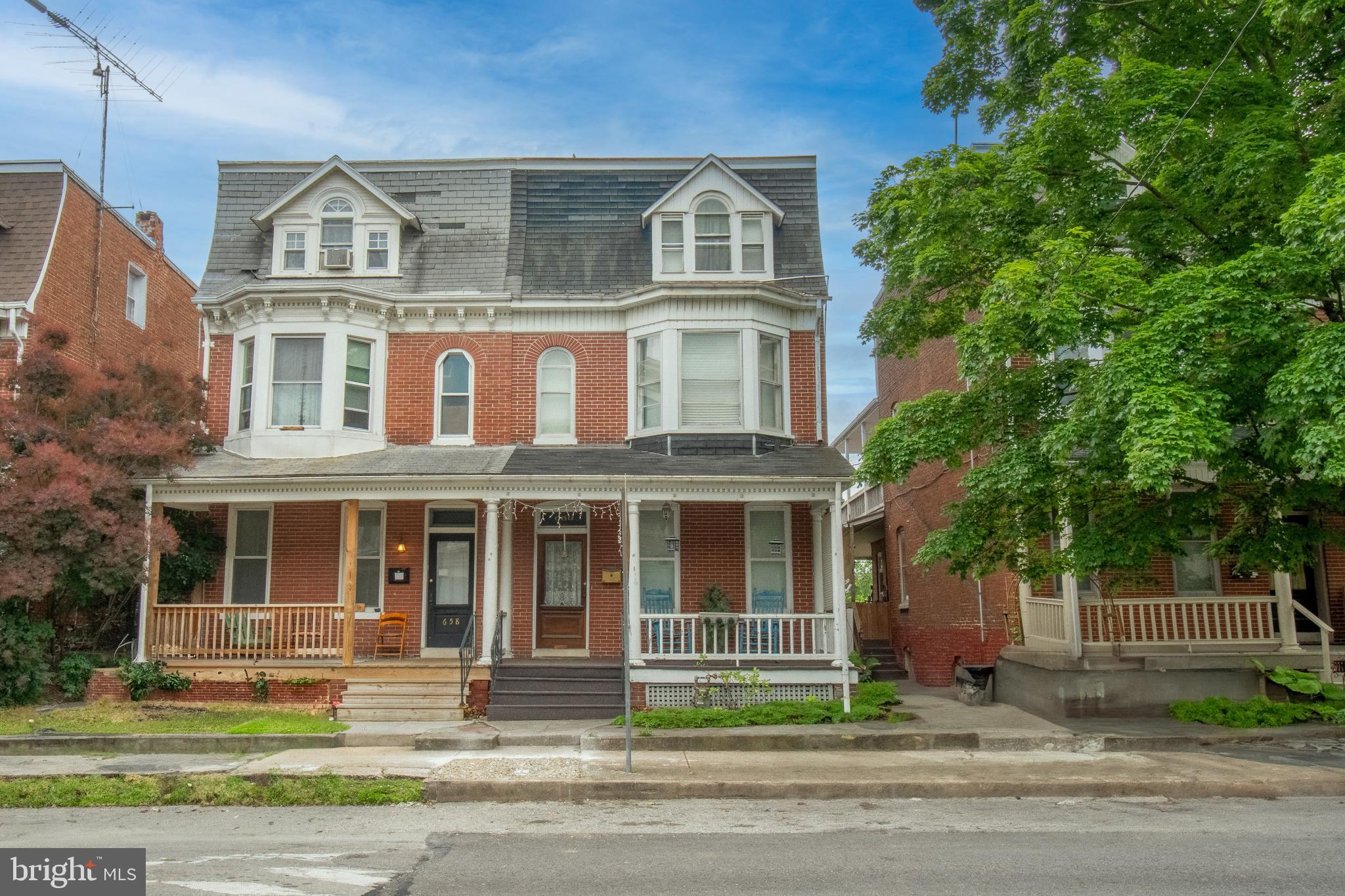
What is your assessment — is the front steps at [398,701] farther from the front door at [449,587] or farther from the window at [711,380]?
the window at [711,380]

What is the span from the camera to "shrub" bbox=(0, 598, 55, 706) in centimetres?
1379

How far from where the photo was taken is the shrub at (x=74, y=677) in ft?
47.8

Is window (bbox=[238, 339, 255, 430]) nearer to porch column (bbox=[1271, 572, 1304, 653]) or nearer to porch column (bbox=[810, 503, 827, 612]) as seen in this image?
porch column (bbox=[810, 503, 827, 612])

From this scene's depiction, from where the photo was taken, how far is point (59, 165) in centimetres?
1959

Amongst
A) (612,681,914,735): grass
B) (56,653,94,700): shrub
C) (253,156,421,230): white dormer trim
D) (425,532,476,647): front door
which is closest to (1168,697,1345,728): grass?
(612,681,914,735): grass

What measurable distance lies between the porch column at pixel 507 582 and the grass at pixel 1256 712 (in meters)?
10.1

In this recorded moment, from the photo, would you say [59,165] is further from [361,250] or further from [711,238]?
[711,238]

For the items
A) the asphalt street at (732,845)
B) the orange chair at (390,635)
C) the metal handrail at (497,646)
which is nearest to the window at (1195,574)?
the asphalt street at (732,845)

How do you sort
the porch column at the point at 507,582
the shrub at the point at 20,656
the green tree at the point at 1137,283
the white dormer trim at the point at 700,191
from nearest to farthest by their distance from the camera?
the green tree at the point at 1137,283 < the shrub at the point at 20,656 < the porch column at the point at 507,582 < the white dormer trim at the point at 700,191

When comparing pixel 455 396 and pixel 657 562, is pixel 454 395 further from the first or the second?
pixel 657 562

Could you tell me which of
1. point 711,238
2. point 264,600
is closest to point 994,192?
point 711,238

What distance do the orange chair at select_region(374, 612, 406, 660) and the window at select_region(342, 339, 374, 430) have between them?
3290mm

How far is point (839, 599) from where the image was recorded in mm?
14586

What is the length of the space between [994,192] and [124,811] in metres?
11.7
